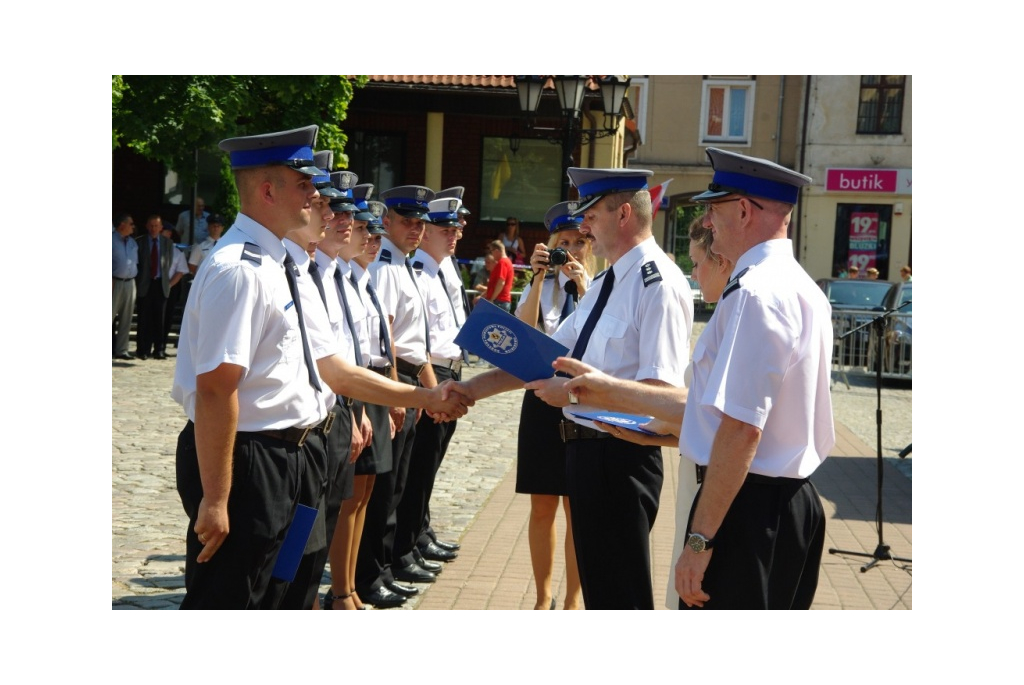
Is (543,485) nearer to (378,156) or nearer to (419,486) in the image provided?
(419,486)

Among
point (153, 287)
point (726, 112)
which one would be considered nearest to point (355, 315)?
point (153, 287)

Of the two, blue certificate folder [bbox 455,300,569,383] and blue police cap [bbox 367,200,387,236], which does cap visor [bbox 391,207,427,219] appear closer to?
blue police cap [bbox 367,200,387,236]

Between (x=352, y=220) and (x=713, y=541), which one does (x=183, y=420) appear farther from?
(x=713, y=541)

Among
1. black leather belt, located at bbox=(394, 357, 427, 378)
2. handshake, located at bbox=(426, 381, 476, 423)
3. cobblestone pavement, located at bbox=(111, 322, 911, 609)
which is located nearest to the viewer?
handshake, located at bbox=(426, 381, 476, 423)

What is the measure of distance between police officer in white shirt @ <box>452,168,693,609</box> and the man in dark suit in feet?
45.7

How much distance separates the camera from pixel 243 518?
3.75 m

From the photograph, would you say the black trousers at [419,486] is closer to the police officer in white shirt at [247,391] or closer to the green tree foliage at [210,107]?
the police officer in white shirt at [247,391]

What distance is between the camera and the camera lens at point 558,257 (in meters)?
6.97

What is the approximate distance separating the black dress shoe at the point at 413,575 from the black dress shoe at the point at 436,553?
36 centimetres

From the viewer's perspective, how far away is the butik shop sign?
35.8 m

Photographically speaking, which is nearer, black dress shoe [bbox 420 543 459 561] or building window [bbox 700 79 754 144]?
black dress shoe [bbox 420 543 459 561]

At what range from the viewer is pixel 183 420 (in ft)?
39.9

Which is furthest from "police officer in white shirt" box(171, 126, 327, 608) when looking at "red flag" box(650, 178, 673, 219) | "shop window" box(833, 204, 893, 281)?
"shop window" box(833, 204, 893, 281)

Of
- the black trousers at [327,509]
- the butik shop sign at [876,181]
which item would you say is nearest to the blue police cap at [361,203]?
the black trousers at [327,509]
